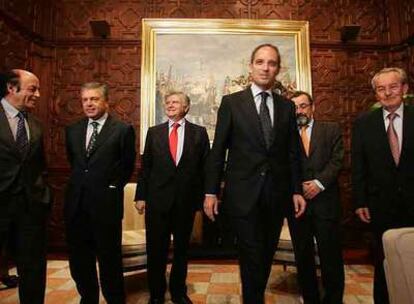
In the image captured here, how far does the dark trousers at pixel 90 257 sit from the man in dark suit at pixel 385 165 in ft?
5.44

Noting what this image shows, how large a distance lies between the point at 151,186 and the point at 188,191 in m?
0.29

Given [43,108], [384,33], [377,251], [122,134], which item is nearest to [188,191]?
[122,134]

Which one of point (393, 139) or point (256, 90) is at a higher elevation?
point (256, 90)

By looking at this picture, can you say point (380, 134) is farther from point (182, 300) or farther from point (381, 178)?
point (182, 300)

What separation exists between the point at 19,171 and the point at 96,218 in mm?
546

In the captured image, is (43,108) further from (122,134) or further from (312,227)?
(312,227)

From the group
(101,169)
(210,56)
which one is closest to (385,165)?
(101,169)

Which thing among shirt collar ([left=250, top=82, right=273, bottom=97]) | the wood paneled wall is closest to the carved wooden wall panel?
the wood paneled wall

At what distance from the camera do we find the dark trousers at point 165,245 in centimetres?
259

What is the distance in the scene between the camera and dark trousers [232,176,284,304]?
172 centimetres

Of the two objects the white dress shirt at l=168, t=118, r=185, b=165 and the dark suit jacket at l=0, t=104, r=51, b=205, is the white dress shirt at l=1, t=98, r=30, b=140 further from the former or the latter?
the white dress shirt at l=168, t=118, r=185, b=165

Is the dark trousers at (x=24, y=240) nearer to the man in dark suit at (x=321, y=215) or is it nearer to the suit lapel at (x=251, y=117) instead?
the suit lapel at (x=251, y=117)

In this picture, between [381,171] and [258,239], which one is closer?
[258,239]

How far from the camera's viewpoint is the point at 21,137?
2.23 m
